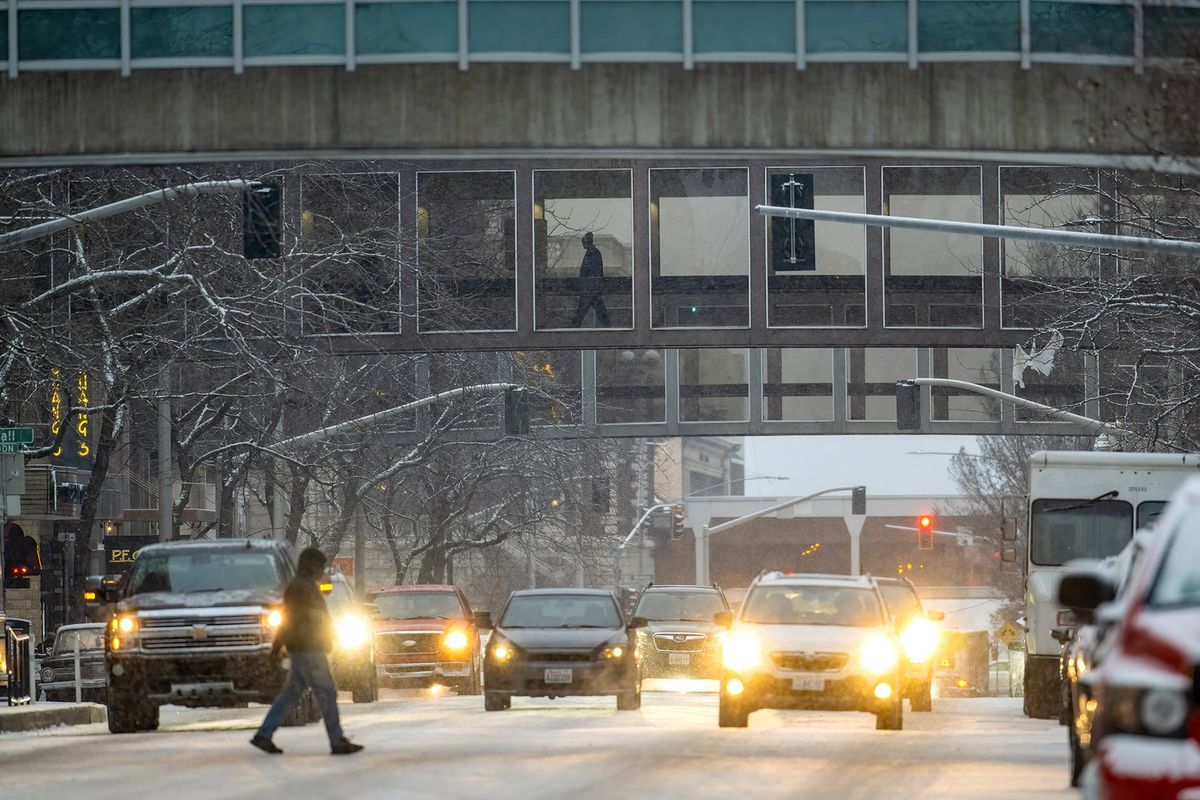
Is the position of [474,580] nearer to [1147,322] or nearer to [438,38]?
[1147,322]

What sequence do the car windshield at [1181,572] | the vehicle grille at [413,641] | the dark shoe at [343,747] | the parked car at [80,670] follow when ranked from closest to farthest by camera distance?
1. the car windshield at [1181,572]
2. the dark shoe at [343,747]
3. the vehicle grille at [413,641]
4. the parked car at [80,670]

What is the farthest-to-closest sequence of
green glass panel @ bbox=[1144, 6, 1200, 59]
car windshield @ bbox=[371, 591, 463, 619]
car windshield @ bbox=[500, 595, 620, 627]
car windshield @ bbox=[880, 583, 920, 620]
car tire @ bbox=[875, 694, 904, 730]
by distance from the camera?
car windshield @ bbox=[371, 591, 463, 619], car windshield @ bbox=[880, 583, 920, 620], car windshield @ bbox=[500, 595, 620, 627], car tire @ bbox=[875, 694, 904, 730], green glass panel @ bbox=[1144, 6, 1200, 59]

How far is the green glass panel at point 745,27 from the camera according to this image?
25.2 metres

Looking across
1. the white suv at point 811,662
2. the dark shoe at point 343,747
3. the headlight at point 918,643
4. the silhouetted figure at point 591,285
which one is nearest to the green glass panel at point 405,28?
the white suv at point 811,662

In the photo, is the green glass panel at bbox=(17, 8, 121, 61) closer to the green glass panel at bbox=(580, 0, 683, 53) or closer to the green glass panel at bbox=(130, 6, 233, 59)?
the green glass panel at bbox=(130, 6, 233, 59)

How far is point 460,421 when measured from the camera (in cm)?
5462

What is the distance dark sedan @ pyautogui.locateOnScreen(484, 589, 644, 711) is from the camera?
25.5 m

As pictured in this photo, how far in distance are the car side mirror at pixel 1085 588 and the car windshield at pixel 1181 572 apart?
1060 millimetres

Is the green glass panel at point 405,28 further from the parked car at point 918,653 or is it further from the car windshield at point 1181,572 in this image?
the car windshield at point 1181,572

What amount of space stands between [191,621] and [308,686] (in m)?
4.12

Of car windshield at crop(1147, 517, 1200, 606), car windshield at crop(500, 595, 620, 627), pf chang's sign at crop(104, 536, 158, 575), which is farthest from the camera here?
pf chang's sign at crop(104, 536, 158, 575)

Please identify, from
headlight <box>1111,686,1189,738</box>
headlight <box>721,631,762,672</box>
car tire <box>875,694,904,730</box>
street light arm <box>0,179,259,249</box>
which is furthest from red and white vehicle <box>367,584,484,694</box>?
headlight <box>1111,686,1189,738</box>

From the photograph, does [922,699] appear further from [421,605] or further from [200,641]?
[200,641]

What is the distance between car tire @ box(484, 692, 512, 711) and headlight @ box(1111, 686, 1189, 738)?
1851cm
